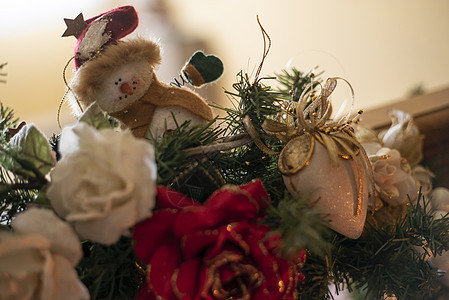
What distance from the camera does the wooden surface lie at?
0.61 m

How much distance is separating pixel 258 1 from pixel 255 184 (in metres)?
1.53

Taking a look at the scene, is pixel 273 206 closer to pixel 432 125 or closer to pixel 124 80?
pixel 124 80

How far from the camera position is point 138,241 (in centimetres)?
27

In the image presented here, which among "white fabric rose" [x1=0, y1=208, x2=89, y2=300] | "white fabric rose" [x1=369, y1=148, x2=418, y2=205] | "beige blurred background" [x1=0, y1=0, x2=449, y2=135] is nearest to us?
"white fabric rose" [x1=0, y1=208, x2=89, y2=300]

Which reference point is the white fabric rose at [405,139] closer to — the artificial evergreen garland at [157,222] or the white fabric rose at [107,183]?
the artificial evergreen garland at [157,222]

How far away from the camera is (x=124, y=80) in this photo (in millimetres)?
357

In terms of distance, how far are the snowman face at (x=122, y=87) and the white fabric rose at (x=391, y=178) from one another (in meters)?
0.26

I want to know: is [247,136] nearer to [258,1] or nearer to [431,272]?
[431,272]

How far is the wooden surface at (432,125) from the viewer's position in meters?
0.61

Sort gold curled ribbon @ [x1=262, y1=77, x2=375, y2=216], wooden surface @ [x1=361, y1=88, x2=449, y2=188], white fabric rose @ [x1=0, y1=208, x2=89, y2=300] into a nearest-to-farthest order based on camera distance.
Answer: white fabric rose @ [x1=0, y1=208, x2=89, y2=300]
gold curled ribbon @ [x1=262, y1=77, x2=375, y2=216]
wooden surface @ [x1=361, y1=88, x2=449, y2=188]

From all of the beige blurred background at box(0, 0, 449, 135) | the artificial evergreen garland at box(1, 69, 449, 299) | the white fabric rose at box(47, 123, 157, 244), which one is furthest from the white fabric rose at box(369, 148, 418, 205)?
the beige blurred background at box(0, 0, 449, 135)

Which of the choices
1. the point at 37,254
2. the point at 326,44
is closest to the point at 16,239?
the point at 37,254

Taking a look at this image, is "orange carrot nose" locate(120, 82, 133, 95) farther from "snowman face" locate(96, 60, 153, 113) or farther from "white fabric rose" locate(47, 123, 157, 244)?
"white fabric rose" locate(47, 123, 157, 244)

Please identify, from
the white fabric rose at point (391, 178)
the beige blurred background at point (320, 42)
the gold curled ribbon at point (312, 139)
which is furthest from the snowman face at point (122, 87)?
the beige blurred background at point (320, 42)
